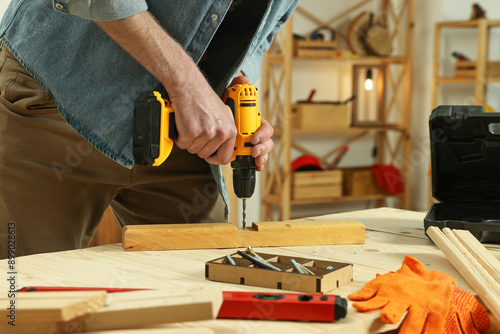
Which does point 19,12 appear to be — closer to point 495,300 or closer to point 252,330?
point 252,330

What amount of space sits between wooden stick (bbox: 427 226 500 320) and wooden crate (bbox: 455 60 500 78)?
3526mm

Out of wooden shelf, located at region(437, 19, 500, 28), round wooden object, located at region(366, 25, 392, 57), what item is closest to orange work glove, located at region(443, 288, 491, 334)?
round wooden object, located at region(366, 25, 392, 57)

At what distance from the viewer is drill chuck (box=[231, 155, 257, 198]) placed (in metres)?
1.34

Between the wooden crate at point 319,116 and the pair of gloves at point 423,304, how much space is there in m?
3.35

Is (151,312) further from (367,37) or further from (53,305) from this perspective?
(367,37)

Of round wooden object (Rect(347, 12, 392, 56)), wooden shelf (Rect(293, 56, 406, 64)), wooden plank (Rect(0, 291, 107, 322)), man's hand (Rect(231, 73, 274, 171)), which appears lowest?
wooden plank (Rect(0, 291, 107, 322))

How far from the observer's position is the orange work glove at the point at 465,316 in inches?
34.8

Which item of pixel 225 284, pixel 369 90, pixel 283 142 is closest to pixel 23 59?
pixel 225 284

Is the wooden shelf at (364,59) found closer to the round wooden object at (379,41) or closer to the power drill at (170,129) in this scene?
the round wooden object at (379,41)

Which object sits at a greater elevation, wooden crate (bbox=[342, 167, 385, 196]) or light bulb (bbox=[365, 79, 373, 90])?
light bulb (bbox=[365, 79, 373, 90])

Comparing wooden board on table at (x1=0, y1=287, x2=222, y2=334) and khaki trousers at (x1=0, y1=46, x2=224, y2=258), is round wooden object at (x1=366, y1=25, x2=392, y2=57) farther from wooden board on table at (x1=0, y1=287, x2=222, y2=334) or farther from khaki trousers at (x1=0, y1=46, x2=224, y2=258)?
wooden board on table at (x1=0, y1=287, x2=222, y2=334)

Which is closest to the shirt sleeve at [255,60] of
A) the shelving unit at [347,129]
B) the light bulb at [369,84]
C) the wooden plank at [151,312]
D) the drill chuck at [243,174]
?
the drill chuck at [243,174]

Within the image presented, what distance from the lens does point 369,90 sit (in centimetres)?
484

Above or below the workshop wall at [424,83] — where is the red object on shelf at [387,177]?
below
